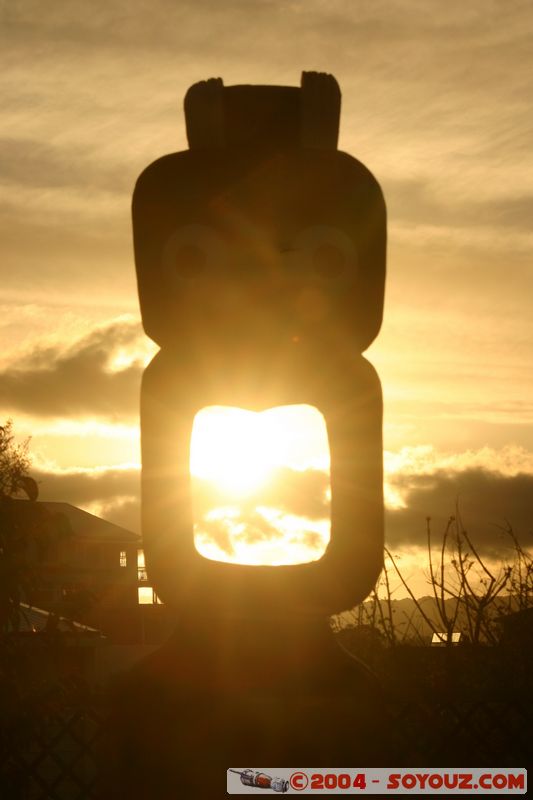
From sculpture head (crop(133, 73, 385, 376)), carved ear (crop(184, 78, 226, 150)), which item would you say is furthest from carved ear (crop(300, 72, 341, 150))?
carved ear (crop(184, 78, 226, 150))

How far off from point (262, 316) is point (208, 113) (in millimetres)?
1056

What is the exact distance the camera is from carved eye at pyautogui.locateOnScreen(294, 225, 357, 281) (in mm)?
4941

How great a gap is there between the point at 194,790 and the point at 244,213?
2.58 meters

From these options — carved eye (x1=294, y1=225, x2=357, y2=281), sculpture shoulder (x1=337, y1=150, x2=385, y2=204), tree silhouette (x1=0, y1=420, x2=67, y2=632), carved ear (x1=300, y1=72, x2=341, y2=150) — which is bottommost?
tree silhouette (x1=0, y1=420, x2=67, y2=632)

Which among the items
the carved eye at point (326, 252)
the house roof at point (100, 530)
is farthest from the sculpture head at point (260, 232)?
the house roof at point (100, 530)

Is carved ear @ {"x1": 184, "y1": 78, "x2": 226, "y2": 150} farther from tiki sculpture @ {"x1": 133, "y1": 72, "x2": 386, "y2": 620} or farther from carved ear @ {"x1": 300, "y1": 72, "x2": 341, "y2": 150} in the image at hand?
carved ear @ {"x1": 300, "y1": 72, "x2": 341, "y2": 150}

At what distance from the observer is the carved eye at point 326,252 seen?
4941mm

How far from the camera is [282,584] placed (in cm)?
482

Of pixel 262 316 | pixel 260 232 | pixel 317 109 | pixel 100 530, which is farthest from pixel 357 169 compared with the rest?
pixel 100 530

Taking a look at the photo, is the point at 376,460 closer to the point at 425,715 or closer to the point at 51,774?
the point at 425,715

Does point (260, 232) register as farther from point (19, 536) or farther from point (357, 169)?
point (19, 536)

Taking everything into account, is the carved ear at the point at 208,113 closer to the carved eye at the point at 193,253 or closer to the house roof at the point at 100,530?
the carved eye at the point at 193,253

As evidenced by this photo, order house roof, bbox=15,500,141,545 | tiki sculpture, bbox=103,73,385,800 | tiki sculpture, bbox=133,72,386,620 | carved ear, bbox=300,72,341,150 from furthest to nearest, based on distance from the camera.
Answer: house roof, bbox=15,500,141,545, carved ear, bbox=300,72,341,150, tiki sculpture, bbox=133,72,386,620, tiki sculpture, bbox=103,73,385,800

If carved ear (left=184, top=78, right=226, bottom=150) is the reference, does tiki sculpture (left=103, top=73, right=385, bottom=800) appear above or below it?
below
